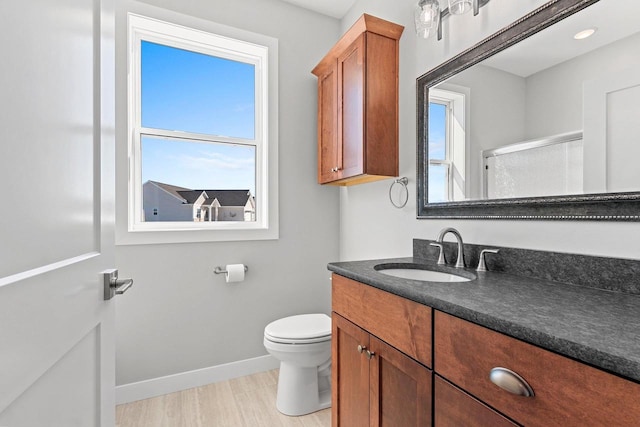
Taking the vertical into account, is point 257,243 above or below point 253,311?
above

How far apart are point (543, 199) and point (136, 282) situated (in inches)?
84.2

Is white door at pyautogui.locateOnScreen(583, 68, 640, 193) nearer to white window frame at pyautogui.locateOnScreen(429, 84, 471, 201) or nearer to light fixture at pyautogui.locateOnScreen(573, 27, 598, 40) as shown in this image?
light fixture at pyautogui.locateOnScreen(573, 27, 598, 40)

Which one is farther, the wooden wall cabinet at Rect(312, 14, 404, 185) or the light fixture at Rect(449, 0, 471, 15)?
the wooden wall cabinet at Rect(312, 14, 404, 185)

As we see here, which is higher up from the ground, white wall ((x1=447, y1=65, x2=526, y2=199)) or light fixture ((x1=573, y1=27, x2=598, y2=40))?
light fixture ((x1=573, y1=27, x2=598, y2=40))

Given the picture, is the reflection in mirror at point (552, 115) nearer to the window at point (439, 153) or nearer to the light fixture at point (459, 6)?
the window at point (439, 153)

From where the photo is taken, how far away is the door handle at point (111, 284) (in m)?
0.81

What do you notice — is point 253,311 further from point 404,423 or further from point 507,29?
point 507,29

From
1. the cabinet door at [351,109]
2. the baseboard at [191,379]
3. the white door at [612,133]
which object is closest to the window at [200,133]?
the cabinet door at [351,109]

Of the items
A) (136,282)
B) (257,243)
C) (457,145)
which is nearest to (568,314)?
(457,145)

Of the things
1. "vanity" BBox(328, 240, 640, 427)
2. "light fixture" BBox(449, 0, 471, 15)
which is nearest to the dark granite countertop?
"vanity" BBox(328, 240, 640, 427)

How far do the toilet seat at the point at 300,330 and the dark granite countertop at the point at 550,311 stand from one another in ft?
2.51

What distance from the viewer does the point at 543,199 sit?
41.7 inches

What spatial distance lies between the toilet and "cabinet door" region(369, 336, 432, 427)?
64 cm

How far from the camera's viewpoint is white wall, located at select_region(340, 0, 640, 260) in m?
0.95
